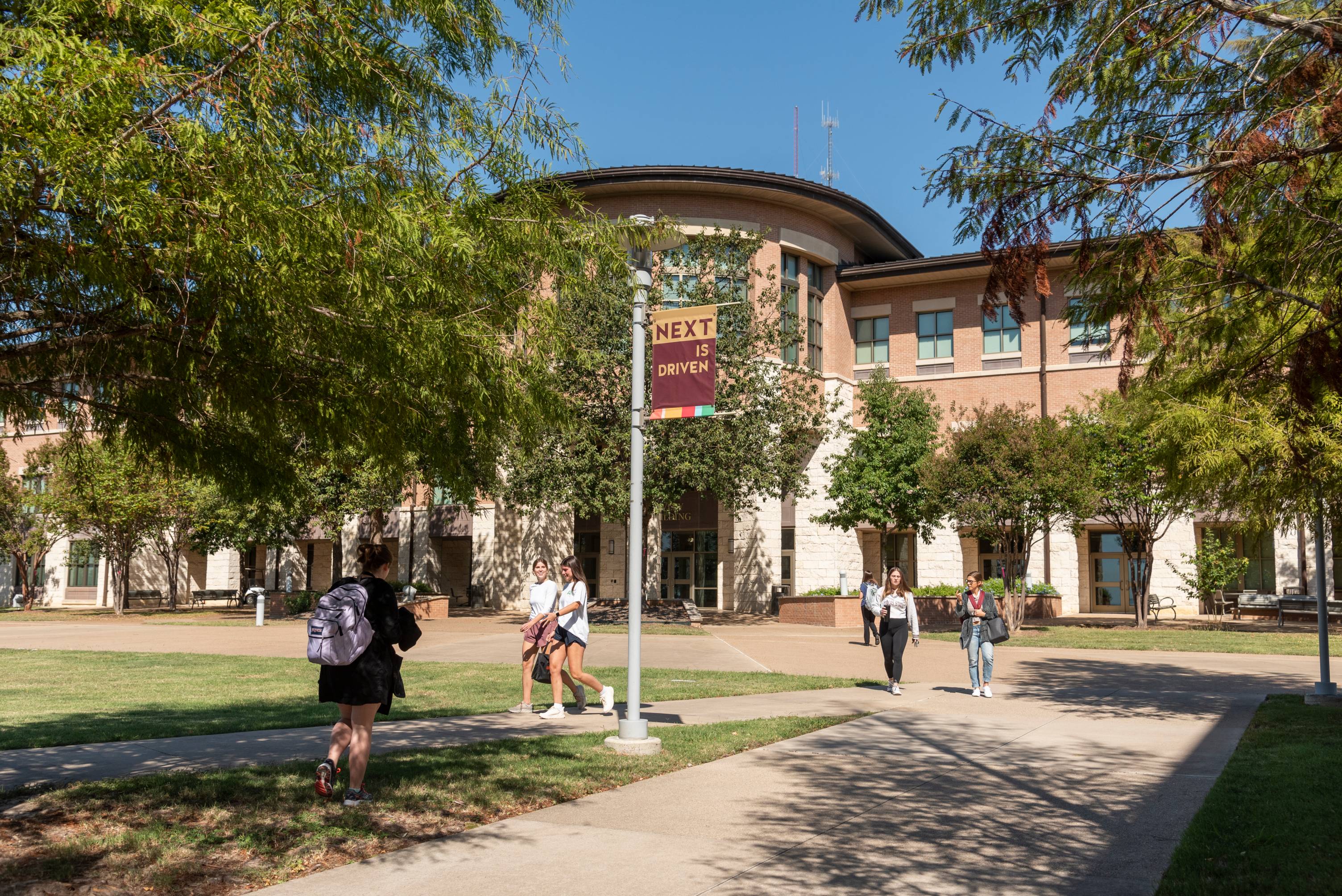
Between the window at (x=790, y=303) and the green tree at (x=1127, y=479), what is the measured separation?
372 inches

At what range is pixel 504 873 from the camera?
5410 millimetres

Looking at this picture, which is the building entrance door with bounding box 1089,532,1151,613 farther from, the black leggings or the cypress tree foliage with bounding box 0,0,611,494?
the cypress tree foliage with bounding box 0,0,611,494

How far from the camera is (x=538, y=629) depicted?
11.5 m

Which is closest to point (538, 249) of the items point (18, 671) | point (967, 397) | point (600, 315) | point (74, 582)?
Result: point (18, 671)

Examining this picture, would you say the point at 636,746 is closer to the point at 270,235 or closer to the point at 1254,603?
the point at 270,235

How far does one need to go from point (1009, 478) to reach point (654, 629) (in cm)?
1070

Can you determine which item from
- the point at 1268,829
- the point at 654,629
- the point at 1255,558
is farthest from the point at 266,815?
the point at 1255,558

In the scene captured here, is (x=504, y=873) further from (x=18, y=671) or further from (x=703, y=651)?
(x=703, y=651)

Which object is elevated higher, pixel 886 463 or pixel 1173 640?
pixel 886 463

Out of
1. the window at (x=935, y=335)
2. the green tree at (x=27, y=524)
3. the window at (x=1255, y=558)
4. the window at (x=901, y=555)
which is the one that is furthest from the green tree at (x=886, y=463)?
the green tree at (x=27, y=524)

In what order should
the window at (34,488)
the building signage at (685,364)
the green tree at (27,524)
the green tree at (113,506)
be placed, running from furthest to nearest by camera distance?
the green tree at (27,524) < the window at (34,488) < the green tree at (113,506) < the building signage at (685,364)

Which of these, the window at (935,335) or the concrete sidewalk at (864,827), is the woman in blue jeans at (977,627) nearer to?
the concrete sidewalk at (864,827)

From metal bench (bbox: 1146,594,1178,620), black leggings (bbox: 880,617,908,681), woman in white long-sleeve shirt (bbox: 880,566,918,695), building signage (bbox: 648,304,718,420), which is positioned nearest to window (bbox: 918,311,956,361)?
metal bench (bbox: 1146,594,1178,620)

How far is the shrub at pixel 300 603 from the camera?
37750mm
